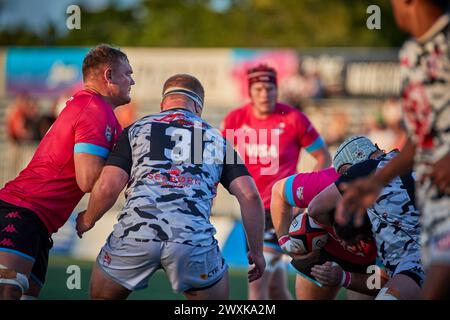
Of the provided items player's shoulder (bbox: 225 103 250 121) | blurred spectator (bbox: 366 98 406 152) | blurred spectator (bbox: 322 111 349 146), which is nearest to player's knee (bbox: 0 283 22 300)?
player's shoulder (bbox: 225 103 250 121)

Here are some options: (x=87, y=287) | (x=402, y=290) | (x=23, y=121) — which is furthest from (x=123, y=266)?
(x=23, y=121)

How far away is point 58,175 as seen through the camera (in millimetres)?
6699

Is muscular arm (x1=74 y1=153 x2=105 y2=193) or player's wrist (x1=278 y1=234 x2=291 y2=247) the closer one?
muscular arm (x1=74 y1=153 x2=105 y2=193)

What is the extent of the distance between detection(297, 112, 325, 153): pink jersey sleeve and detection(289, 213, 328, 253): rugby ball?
9.48ft

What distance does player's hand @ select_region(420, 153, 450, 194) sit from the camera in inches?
189

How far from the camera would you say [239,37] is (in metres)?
38.1

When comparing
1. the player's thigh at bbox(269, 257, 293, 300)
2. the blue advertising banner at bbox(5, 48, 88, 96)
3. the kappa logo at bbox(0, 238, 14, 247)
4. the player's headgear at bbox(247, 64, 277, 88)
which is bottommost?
the player's thigh at bbox(269, 257, 293, 300)

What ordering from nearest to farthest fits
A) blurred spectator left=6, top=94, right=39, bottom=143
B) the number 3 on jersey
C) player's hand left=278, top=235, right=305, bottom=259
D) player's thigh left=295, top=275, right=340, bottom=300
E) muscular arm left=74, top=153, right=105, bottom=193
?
the number 3 on jersey
muscular arm left=74, top=153, right=105, bottom=193
player's hand left=278, top=235, right=305, bottom=259
player's thigh left=295, top=275, right=340, bottom=300
blurred spectator left=6, top=94, right=39, bottom=143

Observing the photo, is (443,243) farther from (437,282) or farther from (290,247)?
(290,247)

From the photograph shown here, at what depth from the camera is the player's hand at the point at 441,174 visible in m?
4.79

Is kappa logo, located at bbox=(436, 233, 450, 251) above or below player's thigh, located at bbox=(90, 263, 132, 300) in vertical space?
above

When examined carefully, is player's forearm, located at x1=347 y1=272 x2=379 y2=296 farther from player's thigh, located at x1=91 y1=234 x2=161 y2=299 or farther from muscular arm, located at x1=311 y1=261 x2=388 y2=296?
player's thigh, located at x1=91 y1=234 x2=161 y2=299

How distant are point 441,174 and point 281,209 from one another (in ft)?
9.01

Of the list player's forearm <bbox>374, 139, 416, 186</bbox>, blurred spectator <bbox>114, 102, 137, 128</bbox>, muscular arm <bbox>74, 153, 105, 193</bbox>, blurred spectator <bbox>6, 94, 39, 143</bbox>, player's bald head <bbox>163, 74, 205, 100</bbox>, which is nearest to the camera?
player's forearm <bbox>374, 139, 416, 186</bbox>
